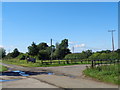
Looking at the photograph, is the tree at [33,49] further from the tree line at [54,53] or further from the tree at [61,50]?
the tree at [61,50]

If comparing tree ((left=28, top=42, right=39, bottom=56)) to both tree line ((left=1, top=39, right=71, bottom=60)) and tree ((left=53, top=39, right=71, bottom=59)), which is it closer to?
tree line ((left=1, top=39, right=71, bottom=60))

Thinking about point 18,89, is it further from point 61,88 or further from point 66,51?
point 66,51

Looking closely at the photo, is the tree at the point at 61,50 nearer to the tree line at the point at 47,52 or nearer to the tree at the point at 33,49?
the tree line at the point at 47,52

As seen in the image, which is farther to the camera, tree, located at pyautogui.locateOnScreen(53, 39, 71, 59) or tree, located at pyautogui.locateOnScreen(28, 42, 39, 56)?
tree, located at pyautogui.locateOnScreen(53, 39, 71, 59)

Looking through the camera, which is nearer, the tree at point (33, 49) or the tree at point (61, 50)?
the tree at point (33, 49)

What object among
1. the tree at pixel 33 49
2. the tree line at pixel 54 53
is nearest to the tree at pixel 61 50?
the tree line at pixel 54 53

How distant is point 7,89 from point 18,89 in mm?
640

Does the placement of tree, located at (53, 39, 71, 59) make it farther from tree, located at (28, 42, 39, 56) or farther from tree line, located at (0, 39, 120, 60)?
tree, located at (28, 42, 39, 56)

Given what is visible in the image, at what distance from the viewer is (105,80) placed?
37.9ft

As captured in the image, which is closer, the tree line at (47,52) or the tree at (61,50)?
the tree line at (47,52)

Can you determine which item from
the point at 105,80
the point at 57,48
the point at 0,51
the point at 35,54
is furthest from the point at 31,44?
the point at 105,80

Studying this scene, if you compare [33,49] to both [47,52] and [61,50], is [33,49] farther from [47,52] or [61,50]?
[61,50]

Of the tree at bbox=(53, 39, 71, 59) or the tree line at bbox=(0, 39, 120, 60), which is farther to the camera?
the tree at bbox=(53, 39, 71, 59)

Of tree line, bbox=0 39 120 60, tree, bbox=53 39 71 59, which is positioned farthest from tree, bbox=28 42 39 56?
tree, bbox=53 39 71 59
